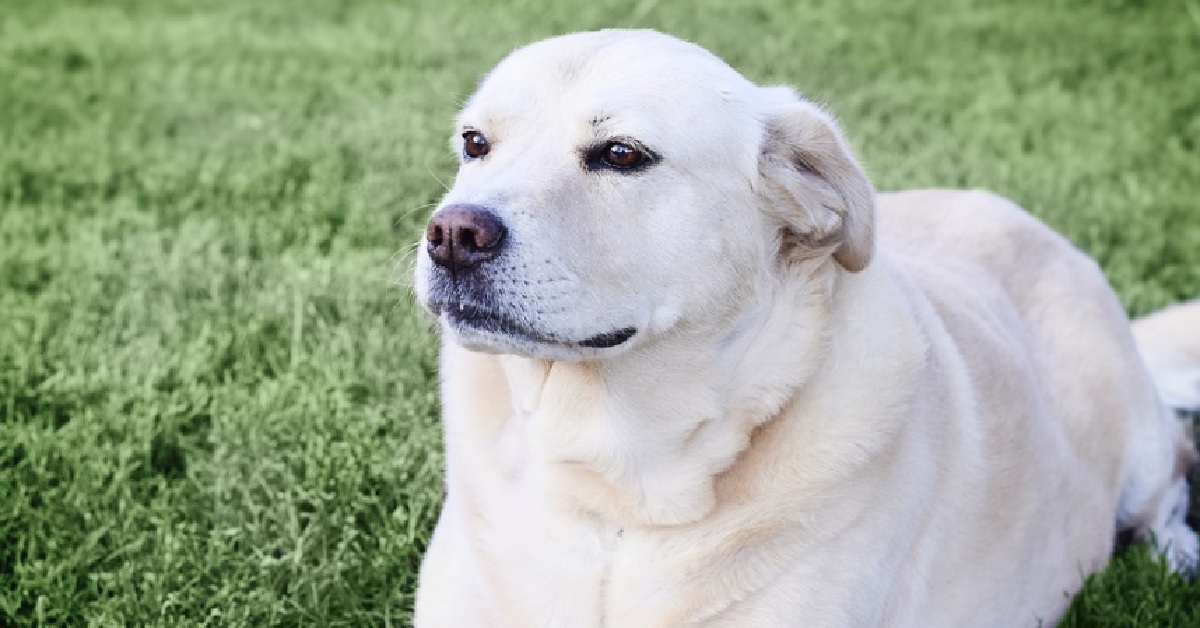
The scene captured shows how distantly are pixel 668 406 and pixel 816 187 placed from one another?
54 centimetres

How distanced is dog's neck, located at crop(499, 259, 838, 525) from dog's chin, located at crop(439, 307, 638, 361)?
0.14 metres

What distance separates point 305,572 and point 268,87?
3855mm

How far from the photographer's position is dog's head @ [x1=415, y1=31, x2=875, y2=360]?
234 cm

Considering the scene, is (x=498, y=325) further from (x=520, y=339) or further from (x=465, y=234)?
(x=465, y=234)

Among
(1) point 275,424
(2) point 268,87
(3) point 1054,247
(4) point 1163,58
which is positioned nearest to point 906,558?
(3) point 1054,247

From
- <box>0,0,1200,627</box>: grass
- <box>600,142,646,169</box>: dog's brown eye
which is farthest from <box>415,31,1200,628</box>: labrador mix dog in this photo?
<box>0,0,1200,627</box>: grass

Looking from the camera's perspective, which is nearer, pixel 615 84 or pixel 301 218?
pixel 615 84

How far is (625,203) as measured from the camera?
8.01 ft

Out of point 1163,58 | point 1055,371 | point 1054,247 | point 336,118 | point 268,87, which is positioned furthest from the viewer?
point 1163,58

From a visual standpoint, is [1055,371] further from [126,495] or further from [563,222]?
[126,495]

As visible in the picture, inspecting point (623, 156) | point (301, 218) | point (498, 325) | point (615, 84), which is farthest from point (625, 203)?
point (301, 218)

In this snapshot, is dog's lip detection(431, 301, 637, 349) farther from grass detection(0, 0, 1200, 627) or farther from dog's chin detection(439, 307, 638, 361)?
grass detection(0, 0, 1200, 627)

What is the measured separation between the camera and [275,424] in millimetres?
3670

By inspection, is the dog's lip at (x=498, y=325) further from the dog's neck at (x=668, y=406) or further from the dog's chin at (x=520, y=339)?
the dog's neck at (x=668, y=406)
